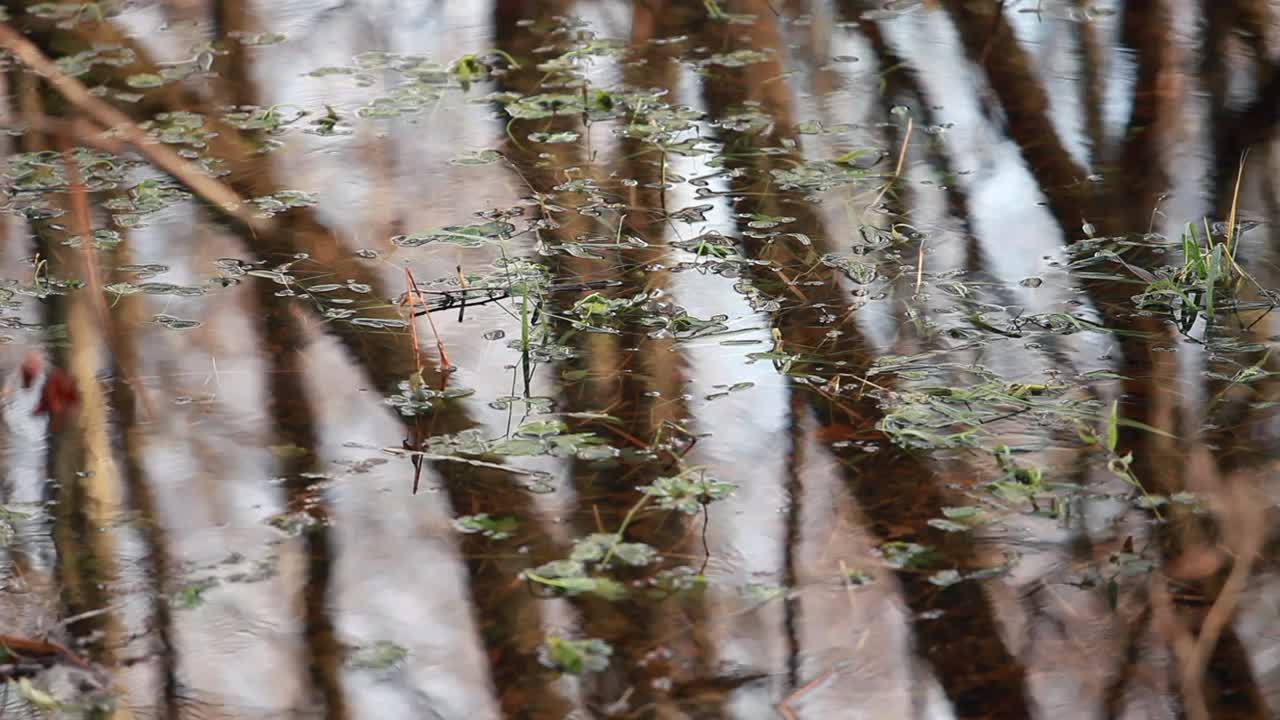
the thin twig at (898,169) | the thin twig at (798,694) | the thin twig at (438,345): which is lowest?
the thin twig at (898,169)

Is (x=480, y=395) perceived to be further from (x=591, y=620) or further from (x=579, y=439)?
(x=591, y=620)

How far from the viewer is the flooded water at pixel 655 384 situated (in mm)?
2047

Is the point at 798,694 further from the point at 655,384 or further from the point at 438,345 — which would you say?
the point at 438,345

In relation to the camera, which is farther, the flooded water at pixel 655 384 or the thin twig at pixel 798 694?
the flooded water at pixel 655 384

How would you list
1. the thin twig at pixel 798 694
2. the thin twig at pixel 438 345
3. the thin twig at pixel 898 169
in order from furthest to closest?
the thin twig at pixel 898 169, the thin twig at pixel 438 345, the thin twig at pixel 798 694

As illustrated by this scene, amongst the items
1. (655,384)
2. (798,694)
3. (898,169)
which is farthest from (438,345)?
(898,169)

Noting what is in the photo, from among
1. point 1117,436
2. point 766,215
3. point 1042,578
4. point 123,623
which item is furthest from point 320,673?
point 766,215

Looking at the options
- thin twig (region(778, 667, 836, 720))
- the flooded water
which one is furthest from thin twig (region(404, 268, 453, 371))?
thin twig (region(778, 667, 836, 720))

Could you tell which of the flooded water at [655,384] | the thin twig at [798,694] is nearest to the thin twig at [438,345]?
the flooded water at [655,384]

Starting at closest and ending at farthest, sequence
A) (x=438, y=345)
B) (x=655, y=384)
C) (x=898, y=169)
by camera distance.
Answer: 1. (x=655, y=384)
2. (x=438, y=345)
3. (x=898, y=169)

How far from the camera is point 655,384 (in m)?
2.73

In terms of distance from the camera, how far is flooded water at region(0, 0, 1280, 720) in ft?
6.72

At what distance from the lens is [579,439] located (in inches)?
100.0

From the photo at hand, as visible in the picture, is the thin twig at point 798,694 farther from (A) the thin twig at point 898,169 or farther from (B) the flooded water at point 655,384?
(A) the thin twig at point 898,169
